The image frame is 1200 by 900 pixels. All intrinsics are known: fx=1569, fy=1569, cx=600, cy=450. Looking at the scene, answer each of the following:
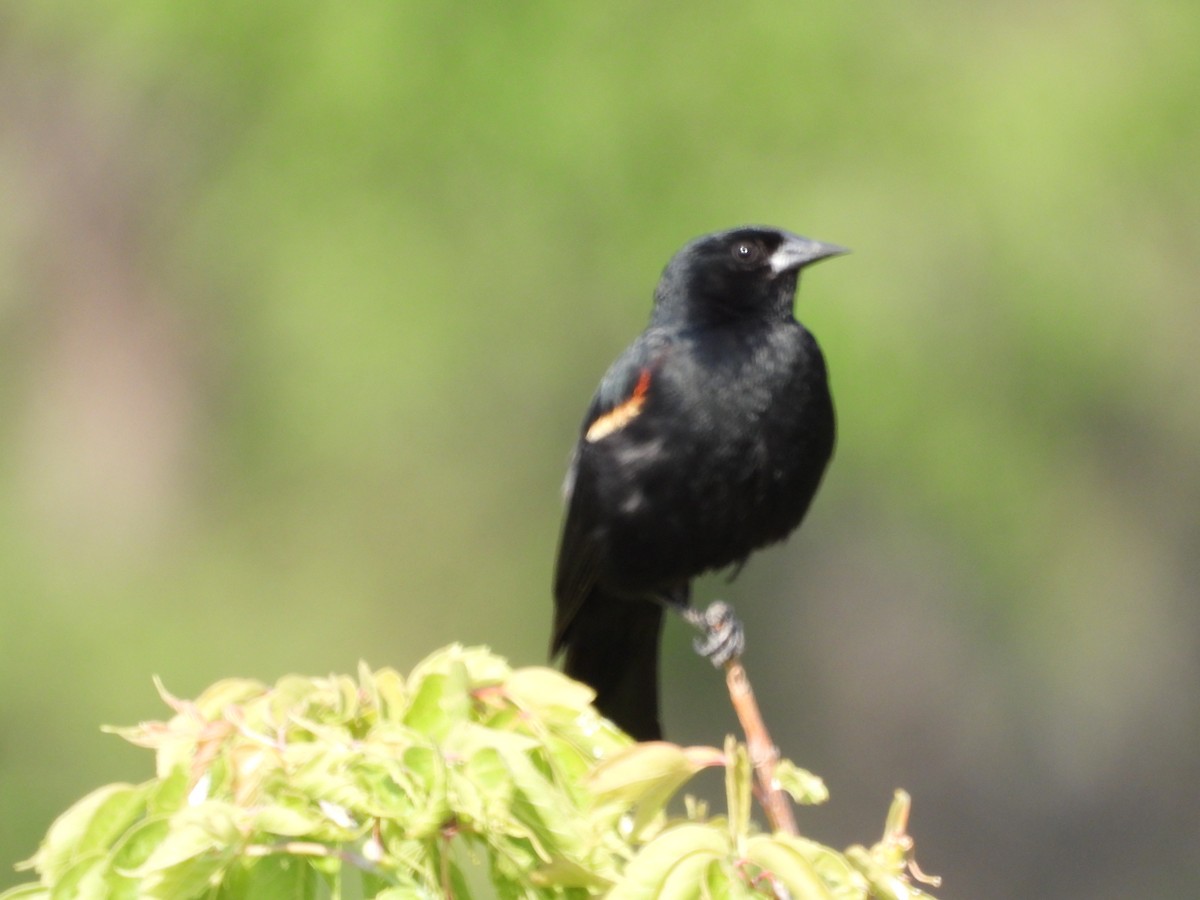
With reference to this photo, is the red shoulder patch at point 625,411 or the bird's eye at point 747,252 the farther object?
the bird's eye at point 747,252

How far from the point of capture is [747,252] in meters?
3.56

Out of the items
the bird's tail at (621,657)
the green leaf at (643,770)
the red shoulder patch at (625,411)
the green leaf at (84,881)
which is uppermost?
the red shoulder patch at (625,411)

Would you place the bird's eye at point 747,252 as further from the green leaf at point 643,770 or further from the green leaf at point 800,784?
the green leaf at point 643,770

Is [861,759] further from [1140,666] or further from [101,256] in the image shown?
[101,256]

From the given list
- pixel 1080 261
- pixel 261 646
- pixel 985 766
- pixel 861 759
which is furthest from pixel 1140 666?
pixel 261 646

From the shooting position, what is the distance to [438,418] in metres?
6.95

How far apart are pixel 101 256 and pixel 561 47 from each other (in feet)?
10.9

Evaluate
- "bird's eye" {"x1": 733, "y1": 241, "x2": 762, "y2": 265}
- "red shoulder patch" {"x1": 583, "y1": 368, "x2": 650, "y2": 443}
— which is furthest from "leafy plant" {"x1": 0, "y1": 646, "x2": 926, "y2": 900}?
"bird's eye" {"x1": 733, "y1": 241, "x2": 762, "y2": 265}

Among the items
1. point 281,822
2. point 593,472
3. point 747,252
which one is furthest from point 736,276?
point 281,822

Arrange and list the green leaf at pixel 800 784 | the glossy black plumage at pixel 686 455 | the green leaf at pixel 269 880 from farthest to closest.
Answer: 1. the glossy black plumage at pixel 686 455
2. the green leaf at pixel 800 784
3. the green leaf at pixel 269 880

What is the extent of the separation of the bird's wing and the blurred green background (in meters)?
2.34

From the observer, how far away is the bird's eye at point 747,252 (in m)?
3.55

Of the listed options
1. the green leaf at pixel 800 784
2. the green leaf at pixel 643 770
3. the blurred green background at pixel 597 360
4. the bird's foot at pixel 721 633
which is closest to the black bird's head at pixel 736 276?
the bird's foot at pixel 721 633

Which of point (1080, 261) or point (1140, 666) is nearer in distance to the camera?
point (1080, 261)
